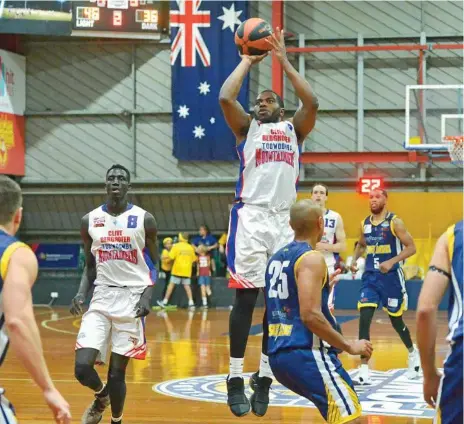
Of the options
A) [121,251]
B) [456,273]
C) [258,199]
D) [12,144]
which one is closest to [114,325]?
[121,251]

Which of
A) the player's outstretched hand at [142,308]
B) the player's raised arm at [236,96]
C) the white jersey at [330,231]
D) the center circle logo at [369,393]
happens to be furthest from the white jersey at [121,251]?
the white jersey at [330,231]

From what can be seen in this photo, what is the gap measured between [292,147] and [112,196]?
1.51m

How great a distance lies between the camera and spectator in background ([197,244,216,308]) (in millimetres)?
19594

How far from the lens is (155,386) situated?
349 inches

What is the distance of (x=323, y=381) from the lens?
186 inches

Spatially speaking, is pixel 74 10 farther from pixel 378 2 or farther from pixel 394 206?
pixel 394 206

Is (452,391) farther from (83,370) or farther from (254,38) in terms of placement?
(83,370)

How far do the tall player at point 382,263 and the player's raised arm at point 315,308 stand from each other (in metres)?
4.93

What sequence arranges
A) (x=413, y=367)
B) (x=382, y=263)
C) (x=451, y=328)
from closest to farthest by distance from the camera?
(x=451, y=328)
(x=413, y=367)
(x=382, y=263)

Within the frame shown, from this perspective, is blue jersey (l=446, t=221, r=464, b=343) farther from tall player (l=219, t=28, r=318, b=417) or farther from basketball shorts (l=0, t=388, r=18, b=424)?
tall player (l=219, t=28, r=318, b=417)

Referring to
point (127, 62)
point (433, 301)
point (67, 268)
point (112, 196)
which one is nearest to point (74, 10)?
point (127, 62)

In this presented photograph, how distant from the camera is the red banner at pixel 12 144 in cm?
2000

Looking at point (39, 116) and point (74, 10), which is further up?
point (74, 10)

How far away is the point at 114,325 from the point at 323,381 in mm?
2388
